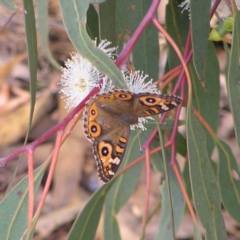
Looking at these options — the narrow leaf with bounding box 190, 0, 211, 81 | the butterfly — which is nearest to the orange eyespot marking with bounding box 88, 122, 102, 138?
the butterfly

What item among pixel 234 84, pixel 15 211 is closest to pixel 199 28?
pixel 234 84

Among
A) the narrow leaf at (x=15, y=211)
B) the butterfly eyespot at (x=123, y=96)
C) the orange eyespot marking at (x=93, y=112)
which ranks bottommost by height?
the narrow leaf at (x=15, y=211)

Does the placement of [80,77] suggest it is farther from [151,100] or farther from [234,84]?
[234,84]

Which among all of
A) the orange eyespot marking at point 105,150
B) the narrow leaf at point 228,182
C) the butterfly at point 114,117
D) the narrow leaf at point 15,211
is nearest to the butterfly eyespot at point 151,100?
the butterfly at point 114,117

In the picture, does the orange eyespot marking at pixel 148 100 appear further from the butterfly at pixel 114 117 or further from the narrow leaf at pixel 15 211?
the narrow leaf at pixel 15 211

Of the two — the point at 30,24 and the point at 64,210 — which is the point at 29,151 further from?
the point at 64,210

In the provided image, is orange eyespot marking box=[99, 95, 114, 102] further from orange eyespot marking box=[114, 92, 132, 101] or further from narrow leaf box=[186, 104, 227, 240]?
narrow leaf box=[186, 104, 227, 240]

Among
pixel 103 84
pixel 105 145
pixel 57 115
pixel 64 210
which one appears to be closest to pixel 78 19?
pixel 103 84

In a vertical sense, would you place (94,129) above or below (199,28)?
below
